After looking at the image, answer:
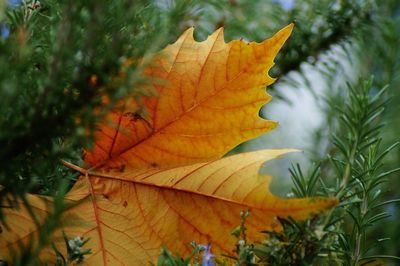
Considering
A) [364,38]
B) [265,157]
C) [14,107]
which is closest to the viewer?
[14,107]

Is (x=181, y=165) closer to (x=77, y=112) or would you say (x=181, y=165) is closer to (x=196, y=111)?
(x=196, y=111)

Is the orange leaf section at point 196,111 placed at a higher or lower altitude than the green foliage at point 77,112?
higher

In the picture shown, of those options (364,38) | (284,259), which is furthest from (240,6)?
(284,259)

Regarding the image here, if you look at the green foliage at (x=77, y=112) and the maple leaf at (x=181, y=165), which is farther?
the maple leaf at (x=181, y=165)

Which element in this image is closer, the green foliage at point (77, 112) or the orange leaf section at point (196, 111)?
the green foliage at point (77, 112)

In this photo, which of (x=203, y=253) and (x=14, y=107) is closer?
(x=14, y=107)

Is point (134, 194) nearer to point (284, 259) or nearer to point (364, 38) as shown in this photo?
point (284, 259)
